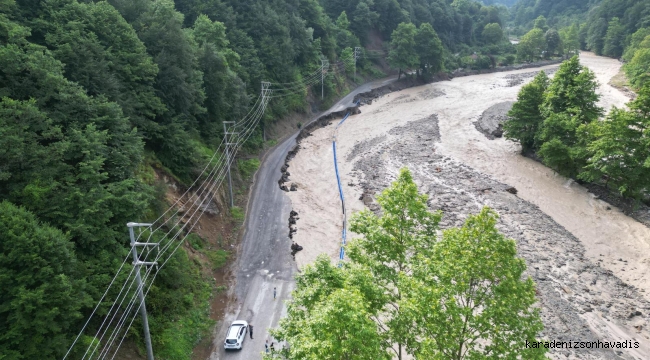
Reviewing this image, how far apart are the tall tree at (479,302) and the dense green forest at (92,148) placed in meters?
15.0

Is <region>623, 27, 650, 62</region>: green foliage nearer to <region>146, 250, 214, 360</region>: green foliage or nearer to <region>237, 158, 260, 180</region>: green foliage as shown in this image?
<region>237, 158, 260, 180</region>: green foliage

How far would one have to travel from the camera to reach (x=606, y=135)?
38.6 meters

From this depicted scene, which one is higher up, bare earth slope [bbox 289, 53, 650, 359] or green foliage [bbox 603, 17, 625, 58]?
green foliage [bbox 603, 17, 625, 58]

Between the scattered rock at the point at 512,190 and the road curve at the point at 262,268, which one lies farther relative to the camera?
the scattered rock at the point at 512,190

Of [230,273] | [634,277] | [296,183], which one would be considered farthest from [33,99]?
[634,277]

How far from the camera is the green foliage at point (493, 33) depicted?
141000 mm

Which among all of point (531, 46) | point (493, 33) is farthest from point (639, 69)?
point (493, 33)

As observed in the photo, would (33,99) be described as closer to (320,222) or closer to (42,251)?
(42,251)

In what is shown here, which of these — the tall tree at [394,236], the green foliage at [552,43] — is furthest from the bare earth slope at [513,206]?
the green foliage at [552,43]

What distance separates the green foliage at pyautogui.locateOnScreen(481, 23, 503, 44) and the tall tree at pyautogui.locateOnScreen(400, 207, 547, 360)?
149649 millimetres

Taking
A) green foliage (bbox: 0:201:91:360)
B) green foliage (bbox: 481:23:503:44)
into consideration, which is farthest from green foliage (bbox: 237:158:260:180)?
green foliage (bbox: 481:23:503:44)

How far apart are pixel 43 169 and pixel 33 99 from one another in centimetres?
412

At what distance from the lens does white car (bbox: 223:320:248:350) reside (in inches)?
969

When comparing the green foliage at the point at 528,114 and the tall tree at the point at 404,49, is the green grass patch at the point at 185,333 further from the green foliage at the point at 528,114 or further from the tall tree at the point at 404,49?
the tall tree at the point at 404,49
